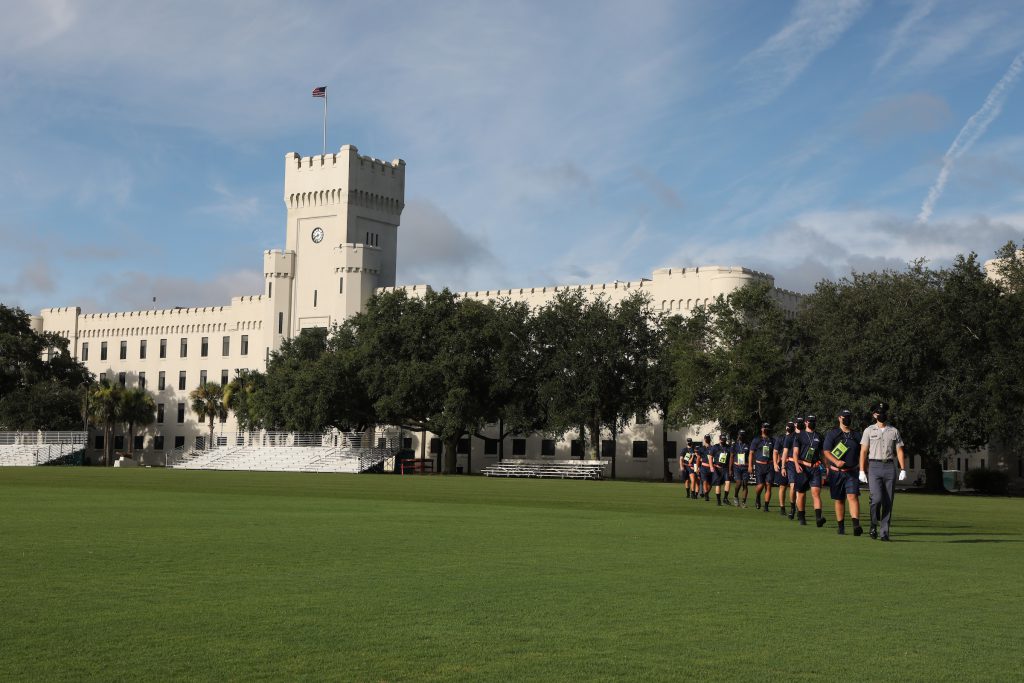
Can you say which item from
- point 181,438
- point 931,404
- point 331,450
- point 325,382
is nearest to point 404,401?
point 325,382

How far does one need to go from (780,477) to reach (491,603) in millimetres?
16575

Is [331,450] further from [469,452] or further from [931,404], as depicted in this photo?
[931,404]

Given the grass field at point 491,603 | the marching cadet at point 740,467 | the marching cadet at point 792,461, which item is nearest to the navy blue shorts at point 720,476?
the marching cadet at point 740,467

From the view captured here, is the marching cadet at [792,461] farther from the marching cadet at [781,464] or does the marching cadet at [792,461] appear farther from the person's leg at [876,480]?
the person's leg at [876,480]

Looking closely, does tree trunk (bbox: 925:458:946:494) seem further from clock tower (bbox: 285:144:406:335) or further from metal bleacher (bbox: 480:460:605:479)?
clock tower (bbox: 285:144:406:335)

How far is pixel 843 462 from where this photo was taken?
1964 centimetres

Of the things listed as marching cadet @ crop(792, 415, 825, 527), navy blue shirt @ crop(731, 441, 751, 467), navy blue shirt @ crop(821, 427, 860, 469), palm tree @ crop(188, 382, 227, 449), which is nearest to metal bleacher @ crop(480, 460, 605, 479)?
palm tree @ crop(188, 382, 227, 449)

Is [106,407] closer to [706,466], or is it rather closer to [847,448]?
[706,466]

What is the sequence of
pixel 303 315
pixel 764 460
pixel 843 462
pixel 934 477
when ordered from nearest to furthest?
pixel 843 462, pixel 764 460, pixel 934 477, pixel 303 315

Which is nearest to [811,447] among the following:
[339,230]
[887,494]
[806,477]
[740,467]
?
[806,477]

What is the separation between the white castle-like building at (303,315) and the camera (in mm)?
89562

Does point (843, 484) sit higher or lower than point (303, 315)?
lower

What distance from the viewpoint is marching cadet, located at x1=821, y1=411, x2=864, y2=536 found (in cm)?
1944

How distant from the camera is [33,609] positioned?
9.45 meters
